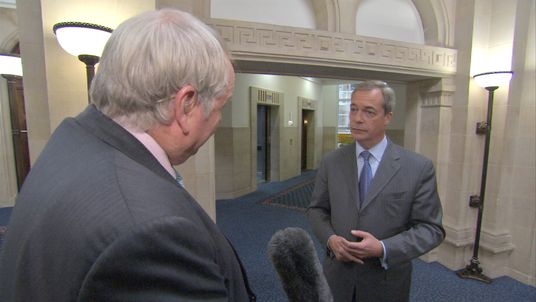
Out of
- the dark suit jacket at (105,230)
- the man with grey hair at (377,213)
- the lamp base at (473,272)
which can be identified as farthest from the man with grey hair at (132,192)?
the lamp base at (473,272)

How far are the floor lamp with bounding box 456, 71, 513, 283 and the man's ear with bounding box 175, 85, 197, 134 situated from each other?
10.0 feet

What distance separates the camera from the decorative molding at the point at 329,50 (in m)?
2.16

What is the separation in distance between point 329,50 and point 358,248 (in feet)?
5.88

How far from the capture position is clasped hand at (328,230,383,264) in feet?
4.01

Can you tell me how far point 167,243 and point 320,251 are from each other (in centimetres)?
333

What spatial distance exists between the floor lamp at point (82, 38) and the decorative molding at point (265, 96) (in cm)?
479

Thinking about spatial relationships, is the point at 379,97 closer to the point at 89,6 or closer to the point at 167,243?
the point at 167,243

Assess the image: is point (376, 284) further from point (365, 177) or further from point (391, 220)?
point (365, 177)

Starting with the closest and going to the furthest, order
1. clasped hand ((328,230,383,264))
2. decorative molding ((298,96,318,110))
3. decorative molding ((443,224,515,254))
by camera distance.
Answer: clasped hand ((328,230,383,264)), decorative molding ((443,224,515,254)), decorative molding ((298,96,318,110))

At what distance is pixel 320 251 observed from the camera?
11.1 ft

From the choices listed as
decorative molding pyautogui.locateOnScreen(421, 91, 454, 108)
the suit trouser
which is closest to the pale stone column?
decorative molding pyautogui.locateOnScreen(421, 91, 454, 108)

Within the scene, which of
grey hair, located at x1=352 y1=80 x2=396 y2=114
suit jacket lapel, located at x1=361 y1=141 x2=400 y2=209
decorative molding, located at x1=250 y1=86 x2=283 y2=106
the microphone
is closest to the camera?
the microphone

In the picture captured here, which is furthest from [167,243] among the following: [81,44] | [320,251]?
[320,251]

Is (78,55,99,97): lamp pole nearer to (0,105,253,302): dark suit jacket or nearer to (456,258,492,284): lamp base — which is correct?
(0,105,253,302): dark suit jacket
